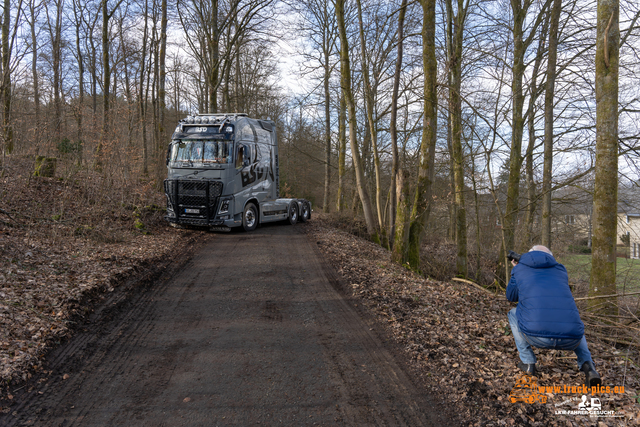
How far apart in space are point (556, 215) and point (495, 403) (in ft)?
36.5

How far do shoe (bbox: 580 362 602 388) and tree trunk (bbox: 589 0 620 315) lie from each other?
235 cm

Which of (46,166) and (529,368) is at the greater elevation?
(46,166)

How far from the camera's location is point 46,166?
1340cm

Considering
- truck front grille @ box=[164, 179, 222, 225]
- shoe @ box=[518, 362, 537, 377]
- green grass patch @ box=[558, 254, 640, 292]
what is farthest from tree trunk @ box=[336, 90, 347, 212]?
shoe @ box=[518, 362, 537, 377]

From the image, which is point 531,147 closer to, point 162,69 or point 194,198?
point 194,198

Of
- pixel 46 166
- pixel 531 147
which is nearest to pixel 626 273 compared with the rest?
A: pixel 531 147

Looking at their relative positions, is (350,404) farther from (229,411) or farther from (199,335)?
(199,335)

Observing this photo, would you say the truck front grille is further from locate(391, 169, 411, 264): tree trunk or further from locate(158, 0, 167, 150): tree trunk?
locate(158, 0, 167, 150): tree trunk

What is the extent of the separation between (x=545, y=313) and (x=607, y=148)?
3.44 meters

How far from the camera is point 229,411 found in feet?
11.2

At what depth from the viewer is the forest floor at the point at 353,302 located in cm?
374

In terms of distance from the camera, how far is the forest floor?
374 cm

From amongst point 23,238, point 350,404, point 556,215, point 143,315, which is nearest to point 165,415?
point 350,404

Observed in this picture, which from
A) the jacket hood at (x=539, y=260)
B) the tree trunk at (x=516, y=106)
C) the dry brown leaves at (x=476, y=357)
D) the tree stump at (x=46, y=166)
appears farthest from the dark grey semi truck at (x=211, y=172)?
the jacket hood at (x=539, y=260)
